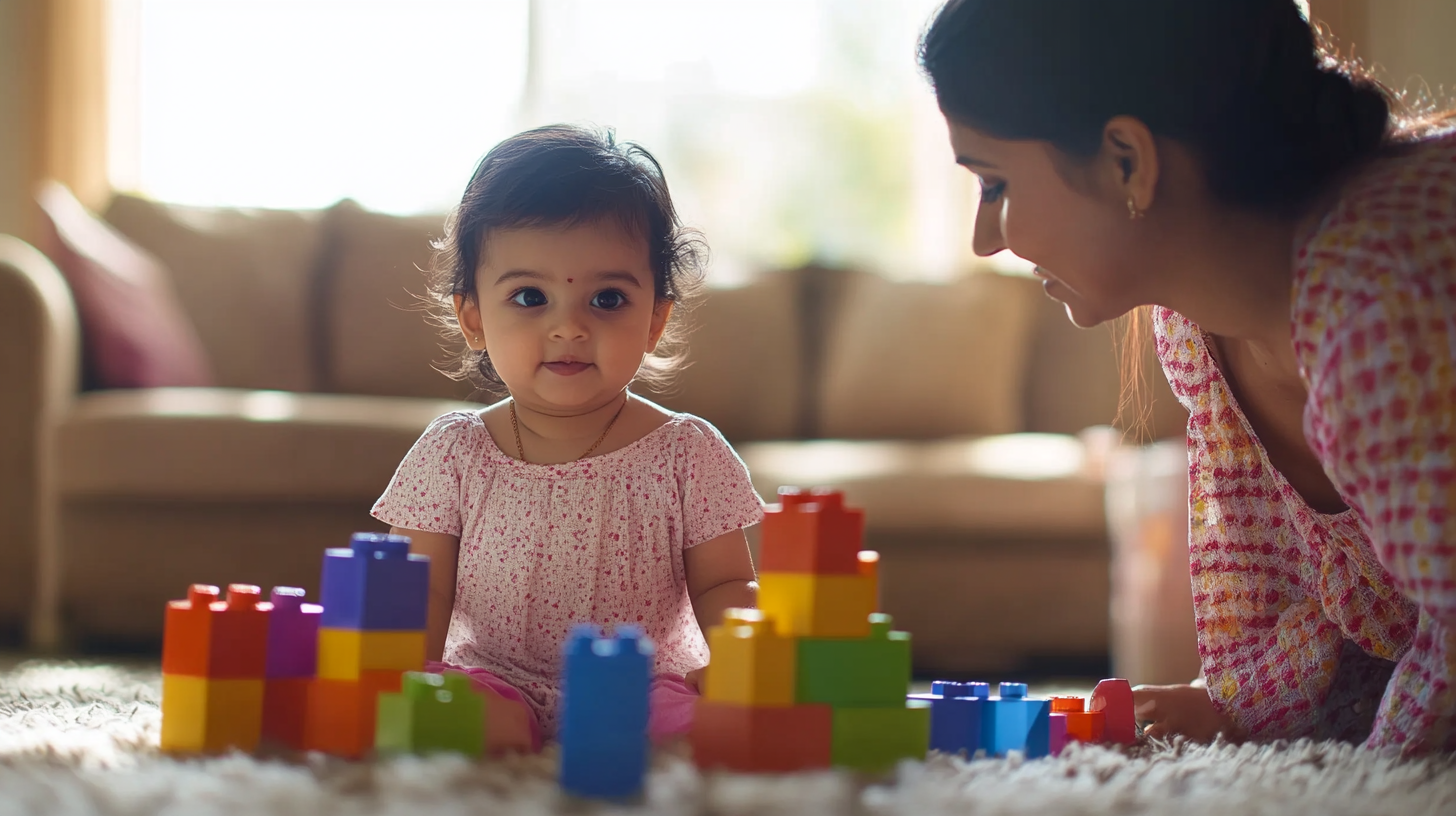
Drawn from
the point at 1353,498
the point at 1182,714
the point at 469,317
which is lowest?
the point at 1182,714

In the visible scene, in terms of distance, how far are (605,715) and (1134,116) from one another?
24.1 inches

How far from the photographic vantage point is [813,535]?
0.87 m

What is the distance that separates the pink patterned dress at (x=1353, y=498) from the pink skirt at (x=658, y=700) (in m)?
0.52

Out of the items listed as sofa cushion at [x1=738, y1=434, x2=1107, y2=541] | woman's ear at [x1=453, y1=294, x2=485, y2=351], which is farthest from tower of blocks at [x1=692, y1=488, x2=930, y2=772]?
sofa cushion at [x1=738, y1=434, x2=1107, y2=541]

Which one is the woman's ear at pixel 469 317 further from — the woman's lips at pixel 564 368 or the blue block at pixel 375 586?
the blue block at pixel 375 586

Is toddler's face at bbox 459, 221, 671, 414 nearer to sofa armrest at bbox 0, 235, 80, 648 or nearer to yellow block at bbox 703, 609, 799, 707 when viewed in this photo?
yellow block at bbox 703, 609, 799, 707

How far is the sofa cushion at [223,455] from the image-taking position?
2.19 m

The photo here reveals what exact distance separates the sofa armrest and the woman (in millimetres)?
1734

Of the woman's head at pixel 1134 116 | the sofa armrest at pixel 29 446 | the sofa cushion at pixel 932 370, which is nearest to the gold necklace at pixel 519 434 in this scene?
the woman's head at pixel 1134 116

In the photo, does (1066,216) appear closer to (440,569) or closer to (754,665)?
(754,665)

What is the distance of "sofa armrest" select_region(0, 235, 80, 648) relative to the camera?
2.24 metres

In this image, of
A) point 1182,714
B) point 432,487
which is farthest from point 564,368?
point 1182,714

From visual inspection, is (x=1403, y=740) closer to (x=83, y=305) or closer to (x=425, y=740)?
(x=425, y=740)

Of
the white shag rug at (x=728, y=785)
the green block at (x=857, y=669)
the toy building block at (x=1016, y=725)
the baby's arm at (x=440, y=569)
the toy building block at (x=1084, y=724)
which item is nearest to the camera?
the white shag rug at (x=728, y=785)
